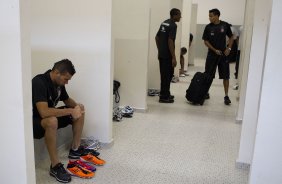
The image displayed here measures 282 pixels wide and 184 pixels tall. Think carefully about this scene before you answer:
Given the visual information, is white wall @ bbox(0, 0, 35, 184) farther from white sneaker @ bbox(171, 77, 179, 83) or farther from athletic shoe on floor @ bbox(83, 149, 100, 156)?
white sneaker @ bbox(171, 77, 179, 83)

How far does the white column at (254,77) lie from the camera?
105 inches

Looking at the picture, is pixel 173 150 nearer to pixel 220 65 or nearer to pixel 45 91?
pixel 45 91

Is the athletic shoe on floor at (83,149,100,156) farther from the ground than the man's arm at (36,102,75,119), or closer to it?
closer to it

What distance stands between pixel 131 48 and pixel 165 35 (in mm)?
813

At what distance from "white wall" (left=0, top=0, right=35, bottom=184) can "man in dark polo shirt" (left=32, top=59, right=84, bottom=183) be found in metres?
0.62

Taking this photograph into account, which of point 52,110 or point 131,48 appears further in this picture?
point 131,48

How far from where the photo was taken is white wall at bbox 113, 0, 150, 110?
4.41 metres

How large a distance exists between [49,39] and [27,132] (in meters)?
1.56

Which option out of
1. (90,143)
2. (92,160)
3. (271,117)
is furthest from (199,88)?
(271,117)

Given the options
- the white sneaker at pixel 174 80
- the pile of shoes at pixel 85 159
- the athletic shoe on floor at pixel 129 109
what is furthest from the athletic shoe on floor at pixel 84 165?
the white sneaker at pixel 174 80

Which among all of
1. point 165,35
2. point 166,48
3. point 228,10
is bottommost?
point 166,48

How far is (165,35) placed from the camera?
5098 mm

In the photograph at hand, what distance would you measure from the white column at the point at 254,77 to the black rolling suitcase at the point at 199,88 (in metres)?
2.48

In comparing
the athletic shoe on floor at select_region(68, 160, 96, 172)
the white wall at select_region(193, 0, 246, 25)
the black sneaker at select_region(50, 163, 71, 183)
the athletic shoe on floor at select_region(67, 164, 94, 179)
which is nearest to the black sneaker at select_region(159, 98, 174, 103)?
the athletic shoe on floor at select_region(68, 160, 96, 172)
